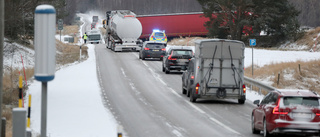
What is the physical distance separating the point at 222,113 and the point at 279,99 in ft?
21.1

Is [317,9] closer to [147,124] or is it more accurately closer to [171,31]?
[171,31]

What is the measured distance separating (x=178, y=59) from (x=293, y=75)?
673 centimetres

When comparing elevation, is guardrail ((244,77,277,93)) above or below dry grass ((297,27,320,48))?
below

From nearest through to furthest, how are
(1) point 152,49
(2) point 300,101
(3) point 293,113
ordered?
1. (3) point 293,113
2. (2) point 300,101
3. (1) point 152,49

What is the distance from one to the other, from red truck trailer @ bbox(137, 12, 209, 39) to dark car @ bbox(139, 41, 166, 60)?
30328 mm

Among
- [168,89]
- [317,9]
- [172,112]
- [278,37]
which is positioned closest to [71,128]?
[172,112]

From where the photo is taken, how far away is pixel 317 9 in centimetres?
9438

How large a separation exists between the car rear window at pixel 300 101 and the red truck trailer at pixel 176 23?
2341 inches

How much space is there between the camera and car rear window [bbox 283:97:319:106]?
47.1 feet

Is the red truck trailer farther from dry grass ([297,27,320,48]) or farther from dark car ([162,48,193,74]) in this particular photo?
dark car ([162,48,193,74])

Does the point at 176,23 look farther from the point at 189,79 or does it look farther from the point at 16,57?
the point at 189,79

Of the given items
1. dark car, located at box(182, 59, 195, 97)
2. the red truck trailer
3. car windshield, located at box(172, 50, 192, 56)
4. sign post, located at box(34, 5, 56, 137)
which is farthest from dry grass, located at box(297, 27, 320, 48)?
sign post, located at box(34, 5, 56, 137)

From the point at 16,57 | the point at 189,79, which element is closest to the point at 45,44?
the point at 189,79

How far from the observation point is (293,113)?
1421cm
